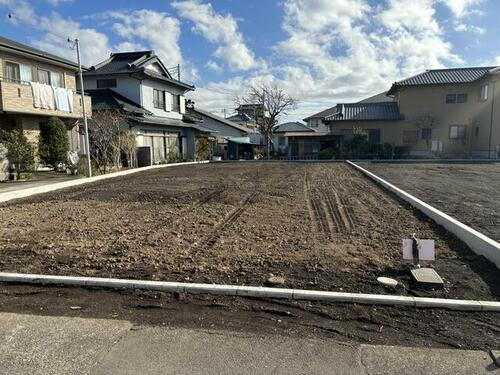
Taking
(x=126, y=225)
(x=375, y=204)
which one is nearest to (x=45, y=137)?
(x=126, y=225)

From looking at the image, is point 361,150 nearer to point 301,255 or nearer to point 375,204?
point 375,204

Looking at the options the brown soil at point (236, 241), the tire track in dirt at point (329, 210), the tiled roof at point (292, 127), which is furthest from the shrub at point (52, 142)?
the tiled roof at point (292, 127)

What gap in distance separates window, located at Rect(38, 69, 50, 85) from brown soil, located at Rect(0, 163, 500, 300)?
411 inches

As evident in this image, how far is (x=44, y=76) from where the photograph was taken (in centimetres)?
1811

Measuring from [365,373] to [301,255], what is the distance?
2.46 meters

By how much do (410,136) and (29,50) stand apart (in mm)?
28890

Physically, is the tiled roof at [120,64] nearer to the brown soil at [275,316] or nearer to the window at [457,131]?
the brown soil at [275,316]

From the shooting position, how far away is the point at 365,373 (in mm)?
2596

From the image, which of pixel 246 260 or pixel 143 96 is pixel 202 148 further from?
pixel 246 260

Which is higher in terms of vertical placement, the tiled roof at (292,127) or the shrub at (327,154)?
the tiled roof at (292,127)

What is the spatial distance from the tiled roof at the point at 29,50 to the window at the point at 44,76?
2.45 feet

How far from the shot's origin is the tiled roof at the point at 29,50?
609 inches

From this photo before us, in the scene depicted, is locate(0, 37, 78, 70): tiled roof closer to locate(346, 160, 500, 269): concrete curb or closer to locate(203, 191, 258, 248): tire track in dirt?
locate(203, 191, 258, 248): tire track in dirt

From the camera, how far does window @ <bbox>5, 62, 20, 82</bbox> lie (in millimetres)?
15909
